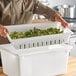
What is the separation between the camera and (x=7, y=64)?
151 centimetres

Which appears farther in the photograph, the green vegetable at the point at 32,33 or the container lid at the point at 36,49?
the green vegetable at the point at 32,33

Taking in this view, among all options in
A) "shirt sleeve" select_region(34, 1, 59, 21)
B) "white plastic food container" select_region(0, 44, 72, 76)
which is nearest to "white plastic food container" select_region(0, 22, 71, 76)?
"white plastic food container" select_region(0, 44, 72, 76)

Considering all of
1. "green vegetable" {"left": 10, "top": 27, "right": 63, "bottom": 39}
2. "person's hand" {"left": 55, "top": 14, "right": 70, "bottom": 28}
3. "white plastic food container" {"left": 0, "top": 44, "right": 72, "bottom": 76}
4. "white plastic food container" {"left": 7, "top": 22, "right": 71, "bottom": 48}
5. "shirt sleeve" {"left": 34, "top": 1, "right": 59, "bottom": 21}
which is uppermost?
"shirt sleeve" {"left": 34, "top": 1, "right": 59, "bottom": 21}

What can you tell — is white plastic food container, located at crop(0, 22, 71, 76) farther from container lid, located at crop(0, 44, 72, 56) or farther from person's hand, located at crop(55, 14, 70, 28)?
person's hand, located at crop(55, 14, 70, 28)

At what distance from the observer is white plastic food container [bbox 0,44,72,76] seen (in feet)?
4.59

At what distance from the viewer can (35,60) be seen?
4.69 feet

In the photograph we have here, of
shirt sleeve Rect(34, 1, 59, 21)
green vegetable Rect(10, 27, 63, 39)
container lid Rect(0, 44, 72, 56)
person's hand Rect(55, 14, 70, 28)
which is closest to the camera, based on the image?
container lid Rect(0, 44, 72, 56)

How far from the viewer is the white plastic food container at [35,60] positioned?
1400 millimetres

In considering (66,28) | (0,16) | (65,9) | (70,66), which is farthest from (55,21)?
(65,9)

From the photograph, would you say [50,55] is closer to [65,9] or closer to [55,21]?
[55,21]

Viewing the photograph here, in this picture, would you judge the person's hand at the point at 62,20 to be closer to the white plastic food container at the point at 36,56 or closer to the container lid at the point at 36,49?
the white plastic food container at the point at 36,56

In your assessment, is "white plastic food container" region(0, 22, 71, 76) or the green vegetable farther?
the green vegetable

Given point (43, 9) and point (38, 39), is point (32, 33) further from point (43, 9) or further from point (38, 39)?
point (43, 9)

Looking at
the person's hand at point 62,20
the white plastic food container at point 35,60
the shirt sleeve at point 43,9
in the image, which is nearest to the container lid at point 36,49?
the white plastic food container at point 35,60
